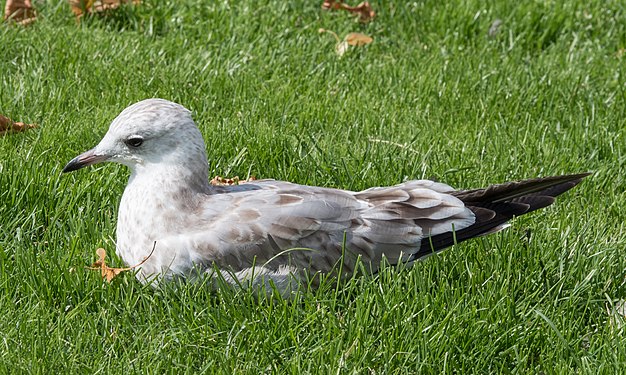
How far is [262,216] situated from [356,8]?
319cm

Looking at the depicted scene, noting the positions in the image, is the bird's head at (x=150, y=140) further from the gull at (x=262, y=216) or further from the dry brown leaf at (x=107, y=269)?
the dry brown leaf at (x=107, y=269)

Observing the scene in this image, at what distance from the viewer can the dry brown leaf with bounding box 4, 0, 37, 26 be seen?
6.50 metres

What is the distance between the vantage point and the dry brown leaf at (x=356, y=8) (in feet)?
23.1

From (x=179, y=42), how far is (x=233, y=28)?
0.41 m

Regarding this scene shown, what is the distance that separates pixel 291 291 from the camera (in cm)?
414

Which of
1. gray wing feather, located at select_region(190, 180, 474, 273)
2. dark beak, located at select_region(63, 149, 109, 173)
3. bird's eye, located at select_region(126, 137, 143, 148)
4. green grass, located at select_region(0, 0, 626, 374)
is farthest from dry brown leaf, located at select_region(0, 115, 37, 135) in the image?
gray wing feather, located at select_region(190, 180, 474, 273)

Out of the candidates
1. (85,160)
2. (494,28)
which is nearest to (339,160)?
(85,160)

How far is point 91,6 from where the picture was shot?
21.9 ft

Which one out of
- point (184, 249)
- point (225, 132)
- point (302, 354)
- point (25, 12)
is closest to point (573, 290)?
point (302, 354)

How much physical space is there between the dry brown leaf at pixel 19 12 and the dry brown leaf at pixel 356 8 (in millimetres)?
1954

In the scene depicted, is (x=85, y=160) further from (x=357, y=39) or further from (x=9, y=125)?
(x=357, y=39)

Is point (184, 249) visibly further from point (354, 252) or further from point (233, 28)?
point (233, 28)

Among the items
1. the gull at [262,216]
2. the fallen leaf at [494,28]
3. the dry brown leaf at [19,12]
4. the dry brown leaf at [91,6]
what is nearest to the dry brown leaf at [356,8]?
the fallen leaf at [494,28]

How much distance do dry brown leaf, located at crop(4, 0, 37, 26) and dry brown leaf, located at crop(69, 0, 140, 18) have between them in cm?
27
